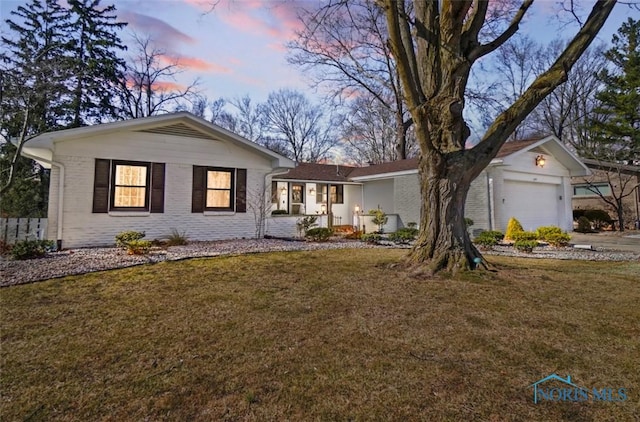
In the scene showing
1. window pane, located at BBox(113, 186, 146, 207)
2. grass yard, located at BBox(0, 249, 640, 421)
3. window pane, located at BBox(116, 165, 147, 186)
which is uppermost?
window pane, located at BBox(116, 165, 147, 186)

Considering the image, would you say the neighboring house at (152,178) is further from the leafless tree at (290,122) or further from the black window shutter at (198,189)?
the leafless tree at (290,122)

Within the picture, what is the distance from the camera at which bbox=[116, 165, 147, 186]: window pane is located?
30.9 ft

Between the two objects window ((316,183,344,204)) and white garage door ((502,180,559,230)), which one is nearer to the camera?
white garage door ((502,180,559,230))

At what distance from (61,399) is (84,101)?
2162 cm

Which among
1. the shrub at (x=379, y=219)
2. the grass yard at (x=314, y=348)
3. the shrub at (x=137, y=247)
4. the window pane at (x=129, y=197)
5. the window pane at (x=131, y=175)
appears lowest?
the grass yard at (x=314, y=348)

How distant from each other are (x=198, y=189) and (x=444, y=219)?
7.93m

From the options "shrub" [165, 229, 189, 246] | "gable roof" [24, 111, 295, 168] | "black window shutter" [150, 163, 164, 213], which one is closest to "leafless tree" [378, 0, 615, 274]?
"gable roof" [24, 111, 295, 168]

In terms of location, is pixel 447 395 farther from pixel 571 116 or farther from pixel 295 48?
pixel 571 116

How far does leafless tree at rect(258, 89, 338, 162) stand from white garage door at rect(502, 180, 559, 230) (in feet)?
68.2

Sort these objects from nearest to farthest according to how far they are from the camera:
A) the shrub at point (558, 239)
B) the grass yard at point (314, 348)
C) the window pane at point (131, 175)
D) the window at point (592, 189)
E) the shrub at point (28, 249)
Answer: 1. the grass yard at point (314, 348)
2. the shrub at point (28, 249)
3. the window pane at point (131, 175)
4. the shrub at point (558, 239)
5. the window at point (592, 189)

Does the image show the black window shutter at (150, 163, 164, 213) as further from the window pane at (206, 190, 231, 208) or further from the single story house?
the window pane at (206, 190, 231, 208)

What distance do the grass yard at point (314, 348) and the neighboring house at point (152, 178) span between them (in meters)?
4.58

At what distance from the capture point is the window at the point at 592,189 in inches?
727

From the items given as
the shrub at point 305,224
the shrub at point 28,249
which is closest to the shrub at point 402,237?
the shrub at point 305,224
